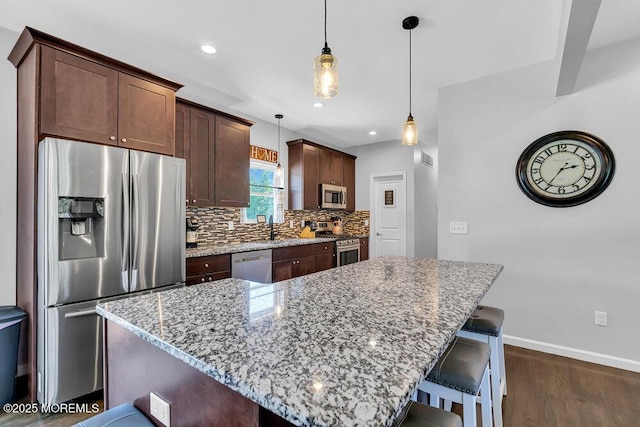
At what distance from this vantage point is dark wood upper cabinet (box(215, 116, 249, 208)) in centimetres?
351

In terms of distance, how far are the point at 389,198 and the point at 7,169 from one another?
16.1ft

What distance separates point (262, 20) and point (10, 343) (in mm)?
2698

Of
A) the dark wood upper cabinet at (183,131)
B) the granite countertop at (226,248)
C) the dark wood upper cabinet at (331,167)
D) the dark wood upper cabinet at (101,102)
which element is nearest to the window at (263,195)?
the granite countertop at (226,248)

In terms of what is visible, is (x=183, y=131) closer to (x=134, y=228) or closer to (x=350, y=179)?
(x=134, y=228)

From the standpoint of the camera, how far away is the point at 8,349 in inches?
77.5

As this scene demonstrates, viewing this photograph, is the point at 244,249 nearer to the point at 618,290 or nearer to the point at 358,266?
the point at 358,266

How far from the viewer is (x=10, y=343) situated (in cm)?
198

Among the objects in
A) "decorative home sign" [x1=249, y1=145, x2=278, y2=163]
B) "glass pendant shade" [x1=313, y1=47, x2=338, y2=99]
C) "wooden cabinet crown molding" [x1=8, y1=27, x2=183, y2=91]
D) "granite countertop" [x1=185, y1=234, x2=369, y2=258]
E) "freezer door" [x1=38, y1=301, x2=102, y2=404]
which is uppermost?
"wooden cabinet crown molding" [x1=8, y1=27, x2=183, y2=91]

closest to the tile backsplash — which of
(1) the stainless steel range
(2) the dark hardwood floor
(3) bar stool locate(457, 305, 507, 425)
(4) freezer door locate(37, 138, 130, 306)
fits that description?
(1) the stainless steel range

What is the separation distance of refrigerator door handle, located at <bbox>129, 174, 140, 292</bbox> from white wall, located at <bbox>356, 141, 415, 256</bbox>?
4176 mm

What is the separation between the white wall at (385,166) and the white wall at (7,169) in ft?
15.5

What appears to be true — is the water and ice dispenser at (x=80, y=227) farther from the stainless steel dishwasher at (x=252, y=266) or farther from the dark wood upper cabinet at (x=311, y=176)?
the dark wood upper cabinet at (x=311, y=176)

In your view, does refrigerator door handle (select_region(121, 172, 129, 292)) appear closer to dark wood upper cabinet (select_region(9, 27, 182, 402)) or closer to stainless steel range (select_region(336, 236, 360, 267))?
dark wood upper cabinet (select_region(9, 27, 182, 402))

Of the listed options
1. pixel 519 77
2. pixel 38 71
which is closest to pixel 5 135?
pixel 38 71
